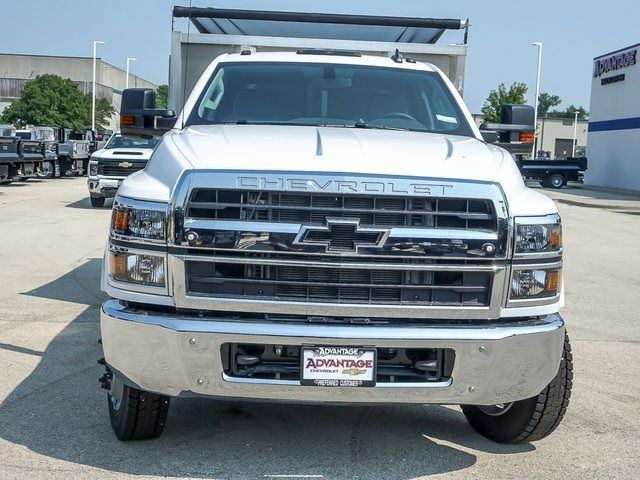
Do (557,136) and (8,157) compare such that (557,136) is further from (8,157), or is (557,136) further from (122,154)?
(122,154)

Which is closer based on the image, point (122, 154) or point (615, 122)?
point (122, 154)

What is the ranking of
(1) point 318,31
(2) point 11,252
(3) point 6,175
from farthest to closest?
(3) point 6,175 < (2) point 11,252 < (1) point 318,31

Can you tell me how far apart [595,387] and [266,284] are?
121 inches

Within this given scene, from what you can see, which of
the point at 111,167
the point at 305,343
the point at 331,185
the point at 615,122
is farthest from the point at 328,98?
the point at 615,122

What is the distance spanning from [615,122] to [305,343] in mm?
43560

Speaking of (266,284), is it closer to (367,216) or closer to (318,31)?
(367,216)

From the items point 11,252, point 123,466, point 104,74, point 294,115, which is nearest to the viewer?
point 123,466

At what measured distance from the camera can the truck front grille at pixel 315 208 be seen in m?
3.91

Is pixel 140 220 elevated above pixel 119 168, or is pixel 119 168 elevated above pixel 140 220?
pixel 140 220

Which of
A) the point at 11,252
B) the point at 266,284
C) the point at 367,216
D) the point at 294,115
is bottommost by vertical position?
the point at 11,252

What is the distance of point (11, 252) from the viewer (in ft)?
39.6

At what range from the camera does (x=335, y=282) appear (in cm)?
394

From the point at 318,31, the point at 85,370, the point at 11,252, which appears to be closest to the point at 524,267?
the point at 85,370

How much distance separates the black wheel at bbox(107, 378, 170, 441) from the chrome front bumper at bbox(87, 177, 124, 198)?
1529 centimetres
